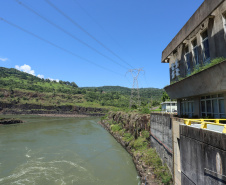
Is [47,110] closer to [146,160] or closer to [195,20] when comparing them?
[146,160]

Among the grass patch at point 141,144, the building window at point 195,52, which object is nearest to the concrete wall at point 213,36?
the building window at point 195,52

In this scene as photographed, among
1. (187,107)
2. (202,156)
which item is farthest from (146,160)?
(202,156)

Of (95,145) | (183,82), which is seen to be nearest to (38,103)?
(95,145)

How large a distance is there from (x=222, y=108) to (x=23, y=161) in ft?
70.6

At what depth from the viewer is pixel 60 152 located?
22.9 meters

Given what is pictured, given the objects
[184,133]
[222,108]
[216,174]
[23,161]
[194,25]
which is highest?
[194,25]

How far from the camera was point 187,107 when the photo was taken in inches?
512

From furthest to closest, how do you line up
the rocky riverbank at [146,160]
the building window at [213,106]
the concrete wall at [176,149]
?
the rocky riverbank at [146,160], the concrete wall at [176,149], the building window at [213,106]

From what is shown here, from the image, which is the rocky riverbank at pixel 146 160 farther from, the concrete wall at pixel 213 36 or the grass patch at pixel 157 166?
the concrete wall at pixel 213 36

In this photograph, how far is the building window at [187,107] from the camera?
1230cm

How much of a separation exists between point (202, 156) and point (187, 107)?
784 centimetres

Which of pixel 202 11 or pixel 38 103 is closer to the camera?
pixel 202 11

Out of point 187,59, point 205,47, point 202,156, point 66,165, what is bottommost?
point 66,165

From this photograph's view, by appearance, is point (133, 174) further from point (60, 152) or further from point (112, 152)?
point (60, 152)
